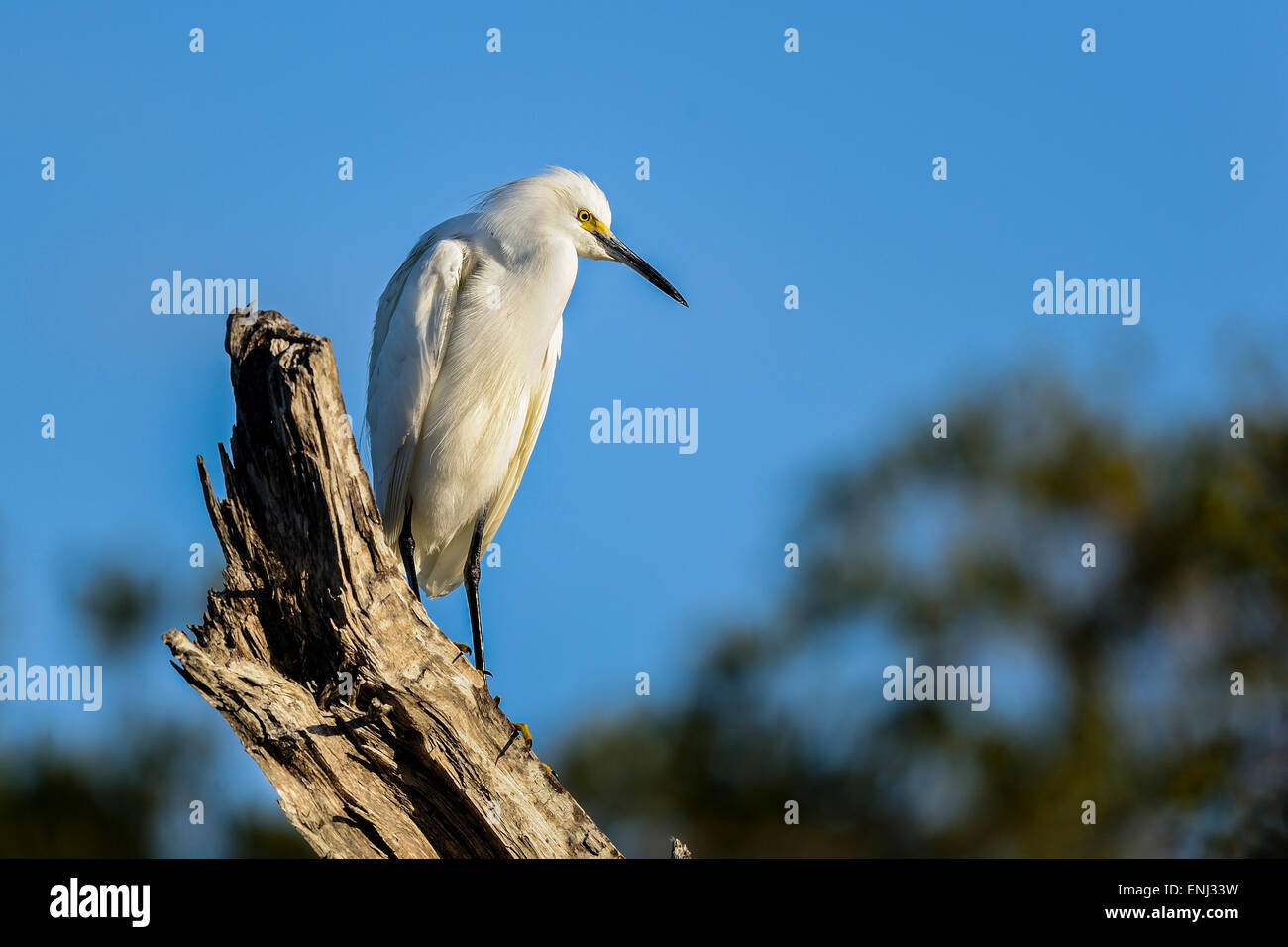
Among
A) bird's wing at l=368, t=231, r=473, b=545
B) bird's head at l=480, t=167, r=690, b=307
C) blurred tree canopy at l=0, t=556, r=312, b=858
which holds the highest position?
bird's head at l=480, t=167, r=690, b=307

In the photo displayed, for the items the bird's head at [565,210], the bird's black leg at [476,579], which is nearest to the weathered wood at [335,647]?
the bird's black leg at [476,579]

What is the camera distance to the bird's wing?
6094 mm

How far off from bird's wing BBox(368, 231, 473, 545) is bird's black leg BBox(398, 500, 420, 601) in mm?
47

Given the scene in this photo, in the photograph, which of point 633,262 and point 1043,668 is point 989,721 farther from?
point 633,262

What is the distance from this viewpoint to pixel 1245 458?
14617 mm

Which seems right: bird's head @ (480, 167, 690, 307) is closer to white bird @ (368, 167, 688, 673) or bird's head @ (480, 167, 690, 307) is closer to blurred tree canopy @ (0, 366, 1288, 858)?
white bird @ (368, 167, 688, 673)

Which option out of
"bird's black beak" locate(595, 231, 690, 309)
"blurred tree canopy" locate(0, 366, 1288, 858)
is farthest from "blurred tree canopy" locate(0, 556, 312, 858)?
"bird's black beak" locate(595, 231, 690, 309)

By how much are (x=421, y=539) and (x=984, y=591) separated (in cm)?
1045

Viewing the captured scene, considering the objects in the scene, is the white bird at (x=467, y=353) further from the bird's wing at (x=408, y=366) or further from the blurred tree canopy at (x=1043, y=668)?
the blurred tree canopy at (x=1043, y=668)

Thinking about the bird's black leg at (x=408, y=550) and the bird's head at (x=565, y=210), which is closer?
the bird's black leg at (x=408, y=550)

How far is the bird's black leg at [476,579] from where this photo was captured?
6.05 meters

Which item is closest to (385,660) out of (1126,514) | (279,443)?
(279,443)

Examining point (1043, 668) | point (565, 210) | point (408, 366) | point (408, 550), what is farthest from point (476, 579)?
point (1043, 668)

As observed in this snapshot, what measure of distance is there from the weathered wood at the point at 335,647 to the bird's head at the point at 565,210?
2.56 metres
